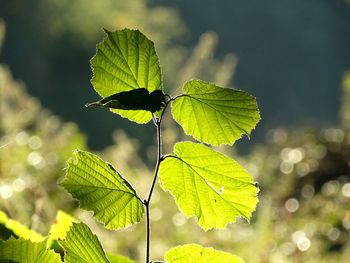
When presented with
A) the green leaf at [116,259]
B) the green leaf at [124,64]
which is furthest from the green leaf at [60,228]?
the green leaf at [124,64]

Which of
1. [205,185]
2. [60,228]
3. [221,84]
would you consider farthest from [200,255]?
[221,84]

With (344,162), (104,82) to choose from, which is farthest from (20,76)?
(104,82)

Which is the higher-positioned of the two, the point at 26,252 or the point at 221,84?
the point at 221,84

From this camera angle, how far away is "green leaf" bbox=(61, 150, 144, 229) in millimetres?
427

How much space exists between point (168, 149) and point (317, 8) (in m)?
19.0

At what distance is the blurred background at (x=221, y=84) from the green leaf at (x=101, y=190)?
570 mm

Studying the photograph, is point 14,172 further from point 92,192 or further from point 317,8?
point 317,8

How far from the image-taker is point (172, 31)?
662 inches

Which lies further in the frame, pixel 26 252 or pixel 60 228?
pixel 60 228

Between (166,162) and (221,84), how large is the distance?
8.24ft

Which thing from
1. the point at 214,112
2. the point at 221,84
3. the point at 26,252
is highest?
the point at 221,84

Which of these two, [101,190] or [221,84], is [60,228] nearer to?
[101,190]

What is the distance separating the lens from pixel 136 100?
1.39ft

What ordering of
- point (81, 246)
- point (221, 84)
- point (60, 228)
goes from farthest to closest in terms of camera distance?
point (221, 84) → point (60, 228) → point (81, 246)
